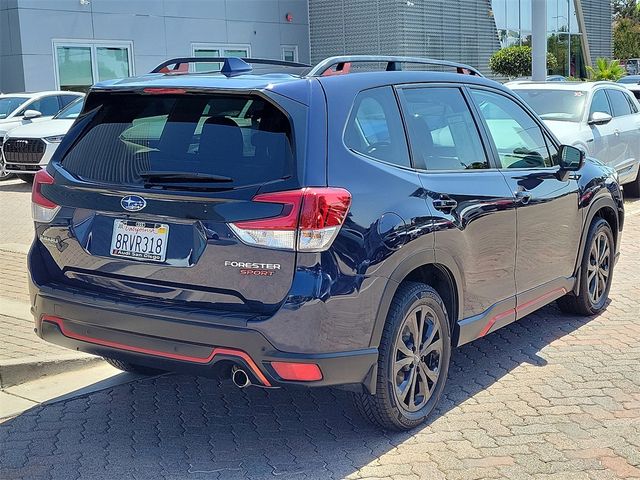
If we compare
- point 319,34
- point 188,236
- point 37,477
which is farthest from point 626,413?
point 319,34

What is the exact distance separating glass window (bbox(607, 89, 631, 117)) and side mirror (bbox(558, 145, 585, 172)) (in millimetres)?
7103

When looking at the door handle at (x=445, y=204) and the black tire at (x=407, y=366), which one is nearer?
the black tire at (x=407, y=366)

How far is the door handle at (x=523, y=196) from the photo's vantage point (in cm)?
524

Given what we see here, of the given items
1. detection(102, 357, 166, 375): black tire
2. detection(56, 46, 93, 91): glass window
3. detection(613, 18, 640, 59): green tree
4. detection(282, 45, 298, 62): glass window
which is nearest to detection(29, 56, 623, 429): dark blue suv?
detection(102, 357, 166, 375): black tire

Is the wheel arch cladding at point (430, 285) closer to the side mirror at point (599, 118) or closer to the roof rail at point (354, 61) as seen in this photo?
the roof rail at point (354, 61)

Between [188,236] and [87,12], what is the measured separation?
2050 cm

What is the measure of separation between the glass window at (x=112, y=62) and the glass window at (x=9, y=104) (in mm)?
6418

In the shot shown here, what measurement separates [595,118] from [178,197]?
8.66 meters

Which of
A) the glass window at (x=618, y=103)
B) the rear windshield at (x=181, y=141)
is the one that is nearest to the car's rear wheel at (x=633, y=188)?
the glass window at (x=618, y=103)

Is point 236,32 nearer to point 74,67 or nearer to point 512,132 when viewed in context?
point 74,67

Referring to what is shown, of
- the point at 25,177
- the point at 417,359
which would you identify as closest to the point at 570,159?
the point at 417,359

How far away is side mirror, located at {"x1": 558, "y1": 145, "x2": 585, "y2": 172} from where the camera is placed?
19.1 feet

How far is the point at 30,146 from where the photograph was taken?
47.5 feet

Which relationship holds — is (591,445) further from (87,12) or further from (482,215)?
(87,12)
